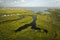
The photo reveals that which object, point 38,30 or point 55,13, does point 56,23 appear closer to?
point 55,13

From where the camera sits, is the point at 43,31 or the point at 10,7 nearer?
→ the point at 43,31

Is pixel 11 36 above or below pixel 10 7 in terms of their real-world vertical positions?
below

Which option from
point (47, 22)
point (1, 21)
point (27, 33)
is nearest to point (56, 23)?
point (47, 22)

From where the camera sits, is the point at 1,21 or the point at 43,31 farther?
the point at 1,21

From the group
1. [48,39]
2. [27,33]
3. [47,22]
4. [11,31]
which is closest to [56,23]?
[47,22]

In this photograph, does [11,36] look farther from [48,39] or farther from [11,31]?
[48,39]

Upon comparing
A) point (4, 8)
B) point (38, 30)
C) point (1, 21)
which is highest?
point (4, 8)
